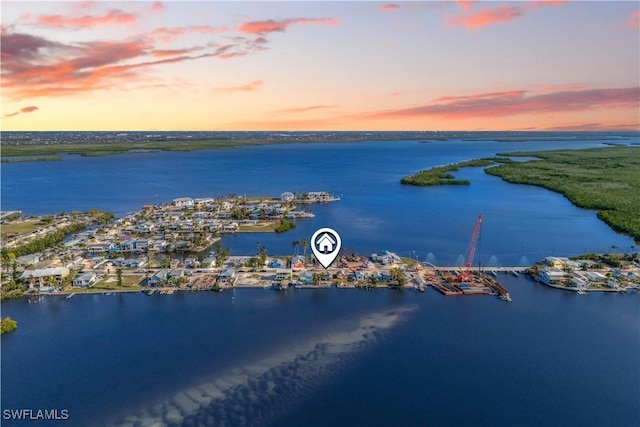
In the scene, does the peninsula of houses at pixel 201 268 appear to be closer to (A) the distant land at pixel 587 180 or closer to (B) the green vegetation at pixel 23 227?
(B) the green vegetation at pixel 23 227

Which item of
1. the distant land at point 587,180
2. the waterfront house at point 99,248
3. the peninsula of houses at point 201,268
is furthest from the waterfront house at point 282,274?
the distant land at point 587,180

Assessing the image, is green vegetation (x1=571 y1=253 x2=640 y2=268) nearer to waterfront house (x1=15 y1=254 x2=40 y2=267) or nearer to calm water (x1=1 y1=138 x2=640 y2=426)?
calm water (x1=1 y1=138 x2=640 y2=426)

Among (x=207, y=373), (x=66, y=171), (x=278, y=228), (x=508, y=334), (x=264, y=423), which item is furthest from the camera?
(x=66, y=171)

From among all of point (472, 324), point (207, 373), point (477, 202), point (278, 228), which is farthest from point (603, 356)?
point (477, 202)

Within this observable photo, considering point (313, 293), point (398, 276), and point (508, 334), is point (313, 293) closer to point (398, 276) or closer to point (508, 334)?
point (398, 276)

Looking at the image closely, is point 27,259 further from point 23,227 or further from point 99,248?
point 23,227

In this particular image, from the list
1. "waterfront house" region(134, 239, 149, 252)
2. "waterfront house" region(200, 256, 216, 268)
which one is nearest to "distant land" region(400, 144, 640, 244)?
"waterfront house" region(200, 256, 216, 268)
